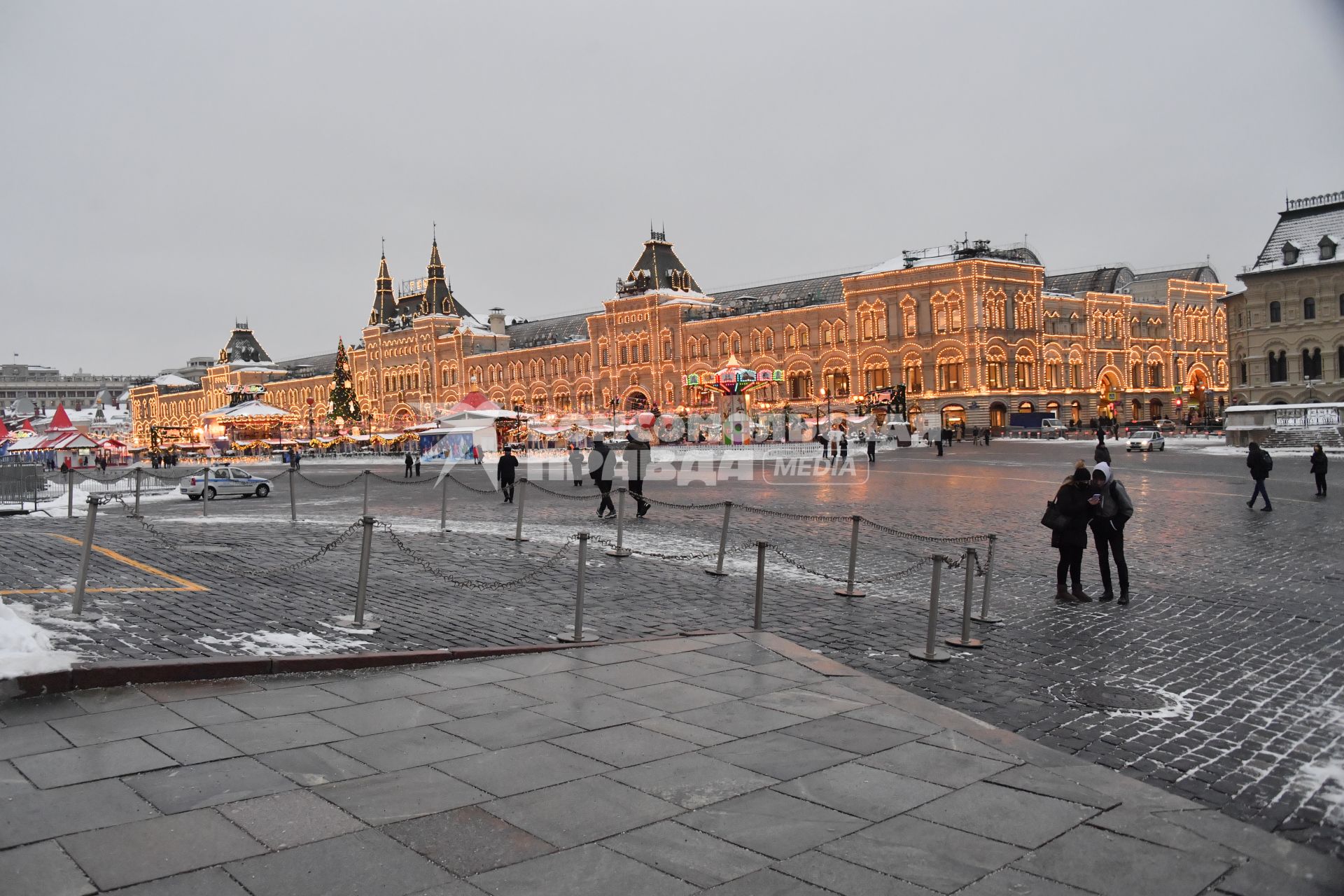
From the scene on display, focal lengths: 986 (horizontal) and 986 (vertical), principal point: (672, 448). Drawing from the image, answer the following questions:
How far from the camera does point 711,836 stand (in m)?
4.17

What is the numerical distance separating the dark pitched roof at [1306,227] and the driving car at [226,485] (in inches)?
2113

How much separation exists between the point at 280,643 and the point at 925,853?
5.15 m

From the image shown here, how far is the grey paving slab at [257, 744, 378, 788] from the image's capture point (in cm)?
470

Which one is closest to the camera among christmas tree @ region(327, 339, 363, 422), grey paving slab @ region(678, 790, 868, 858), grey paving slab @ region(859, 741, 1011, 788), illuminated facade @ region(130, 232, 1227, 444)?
grey paving slab @ region(678, 790, 868, 858)

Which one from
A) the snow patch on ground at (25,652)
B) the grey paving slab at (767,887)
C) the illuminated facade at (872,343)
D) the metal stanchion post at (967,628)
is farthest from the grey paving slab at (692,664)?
the illuminated facade at (872,343)

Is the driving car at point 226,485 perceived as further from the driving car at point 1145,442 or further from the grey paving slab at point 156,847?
the driving car at point 1145,442

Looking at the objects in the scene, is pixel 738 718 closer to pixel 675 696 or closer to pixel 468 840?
pixel 675 696

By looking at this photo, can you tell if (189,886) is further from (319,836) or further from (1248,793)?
(1248,793)

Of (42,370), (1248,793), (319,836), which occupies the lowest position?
(1248,793)

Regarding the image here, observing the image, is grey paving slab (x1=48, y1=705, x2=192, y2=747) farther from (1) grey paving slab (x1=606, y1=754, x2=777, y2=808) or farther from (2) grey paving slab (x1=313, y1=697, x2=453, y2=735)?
(1) grey paving slab (x1=606, y1=754, x2=777, y2=808)

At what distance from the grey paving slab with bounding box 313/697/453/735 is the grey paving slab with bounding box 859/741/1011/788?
2.47 meters

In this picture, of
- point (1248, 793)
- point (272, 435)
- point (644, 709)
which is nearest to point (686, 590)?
point (644, 709)

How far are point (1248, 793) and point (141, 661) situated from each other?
6460mm

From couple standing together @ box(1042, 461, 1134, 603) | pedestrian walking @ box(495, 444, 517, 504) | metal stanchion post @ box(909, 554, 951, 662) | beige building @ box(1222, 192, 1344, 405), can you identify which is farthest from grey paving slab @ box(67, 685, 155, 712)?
beige building @ box(1222, 192, 1344, 405)
